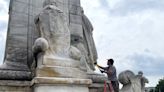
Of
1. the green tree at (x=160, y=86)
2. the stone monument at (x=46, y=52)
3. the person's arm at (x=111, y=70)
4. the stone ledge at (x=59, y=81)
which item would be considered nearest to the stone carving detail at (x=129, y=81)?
the person's arm at (x=111, y=70)

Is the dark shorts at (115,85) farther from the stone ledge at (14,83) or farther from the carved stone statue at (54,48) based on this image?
the stone ledge at (14,83)

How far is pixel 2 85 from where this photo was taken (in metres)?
8.61

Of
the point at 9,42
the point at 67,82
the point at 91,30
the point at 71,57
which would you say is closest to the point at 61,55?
the point at 71,57

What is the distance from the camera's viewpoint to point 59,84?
27.5ft

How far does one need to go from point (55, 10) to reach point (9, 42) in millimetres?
1902

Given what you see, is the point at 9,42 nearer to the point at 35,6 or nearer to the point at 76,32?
the point at 35,6

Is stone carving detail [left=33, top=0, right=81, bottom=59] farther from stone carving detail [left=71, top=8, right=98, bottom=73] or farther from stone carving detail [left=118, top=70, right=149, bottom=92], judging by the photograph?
stone carving detail [left=118, top=70, right=149, bottom=92]

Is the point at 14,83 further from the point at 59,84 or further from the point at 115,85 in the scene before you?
the point at 115,85

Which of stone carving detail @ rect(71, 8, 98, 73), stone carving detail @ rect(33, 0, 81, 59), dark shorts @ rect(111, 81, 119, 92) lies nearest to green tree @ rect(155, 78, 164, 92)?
stone carving detail @ rect(71, 8, 98, 73)

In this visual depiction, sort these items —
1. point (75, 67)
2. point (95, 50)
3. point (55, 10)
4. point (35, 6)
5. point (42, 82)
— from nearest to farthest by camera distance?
1. point (42, 82)
2. point (75, 67)
3. point (55, 10)
4. point (35, 6)
5. point (95, 50)

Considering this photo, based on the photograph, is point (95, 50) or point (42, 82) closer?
point (42, 82)

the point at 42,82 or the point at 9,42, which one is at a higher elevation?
the point at 9,42

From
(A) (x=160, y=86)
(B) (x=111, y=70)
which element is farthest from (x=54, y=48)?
(A) (x=160, y=86)

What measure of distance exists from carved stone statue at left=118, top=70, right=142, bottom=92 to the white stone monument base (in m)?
1.38
